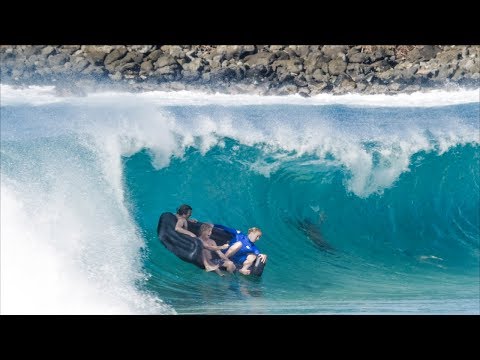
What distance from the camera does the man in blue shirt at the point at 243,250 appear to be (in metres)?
7.00

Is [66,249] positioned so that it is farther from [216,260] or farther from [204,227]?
[216,260]

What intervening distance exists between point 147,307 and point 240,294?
0.90 m

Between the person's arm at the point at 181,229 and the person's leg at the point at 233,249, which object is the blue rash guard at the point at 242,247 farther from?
the person's arm at the point at 181,229

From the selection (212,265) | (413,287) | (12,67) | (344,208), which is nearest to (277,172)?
(344,208)

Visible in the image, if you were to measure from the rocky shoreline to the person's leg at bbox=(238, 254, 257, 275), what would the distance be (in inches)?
72.9

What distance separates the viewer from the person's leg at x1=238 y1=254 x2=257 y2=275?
23.0 ft

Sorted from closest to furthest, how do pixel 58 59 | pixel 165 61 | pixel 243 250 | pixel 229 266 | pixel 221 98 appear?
1. pixel 229 266
2. pixel 243 250
3. pixel 58 59
4. pixel 165 61
5. pixel 221 98

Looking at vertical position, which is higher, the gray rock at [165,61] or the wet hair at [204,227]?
the gray rock at [165,61]

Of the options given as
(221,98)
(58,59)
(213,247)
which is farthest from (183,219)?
(58,59)

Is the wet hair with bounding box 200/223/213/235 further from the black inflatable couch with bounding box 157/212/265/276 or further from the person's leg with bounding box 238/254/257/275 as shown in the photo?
the person's leg with bounding box 238/254/257/275

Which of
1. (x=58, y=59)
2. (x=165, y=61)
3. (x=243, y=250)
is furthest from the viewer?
(x=165, y=61)

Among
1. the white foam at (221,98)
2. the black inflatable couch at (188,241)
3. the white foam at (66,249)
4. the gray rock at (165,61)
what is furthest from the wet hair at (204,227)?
the gray rock at (165,61)

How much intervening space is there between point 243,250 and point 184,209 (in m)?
0.73

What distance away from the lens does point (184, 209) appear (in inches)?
284
